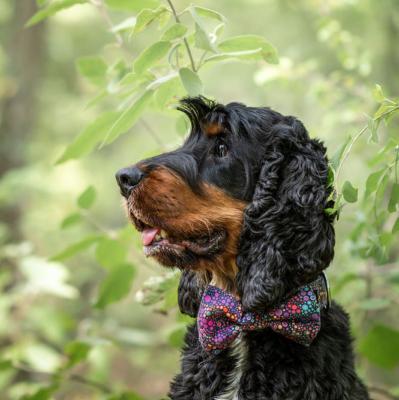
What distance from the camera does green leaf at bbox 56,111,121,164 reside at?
3582 mm

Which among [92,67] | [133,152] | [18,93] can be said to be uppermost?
[133,152]

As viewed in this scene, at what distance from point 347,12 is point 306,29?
1147 mm

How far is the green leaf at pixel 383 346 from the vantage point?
4246 millimetres

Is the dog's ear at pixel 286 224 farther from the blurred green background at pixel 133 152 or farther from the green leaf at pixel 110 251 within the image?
the green leaf at pixel 110 251

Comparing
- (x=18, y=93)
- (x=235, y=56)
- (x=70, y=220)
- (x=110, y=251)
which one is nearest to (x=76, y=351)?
(x=110, y=251)

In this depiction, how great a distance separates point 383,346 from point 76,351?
1922 millimetres

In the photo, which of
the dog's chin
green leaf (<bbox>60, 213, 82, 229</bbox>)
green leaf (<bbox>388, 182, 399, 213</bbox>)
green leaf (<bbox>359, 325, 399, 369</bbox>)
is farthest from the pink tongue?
green leaf (<bbox>359, 325, 399, 369</bbox>)

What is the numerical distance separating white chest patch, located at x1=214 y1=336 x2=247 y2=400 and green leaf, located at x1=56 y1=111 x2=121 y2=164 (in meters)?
1.29

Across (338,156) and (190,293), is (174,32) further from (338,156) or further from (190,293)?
(190,293)

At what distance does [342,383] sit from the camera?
3.18 m

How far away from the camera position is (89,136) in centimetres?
362

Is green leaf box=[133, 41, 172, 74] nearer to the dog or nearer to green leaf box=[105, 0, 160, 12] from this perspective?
the dog

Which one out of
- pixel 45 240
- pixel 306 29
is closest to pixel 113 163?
pixel 45 240

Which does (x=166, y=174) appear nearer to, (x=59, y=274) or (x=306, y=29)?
(x=59, y=274)
